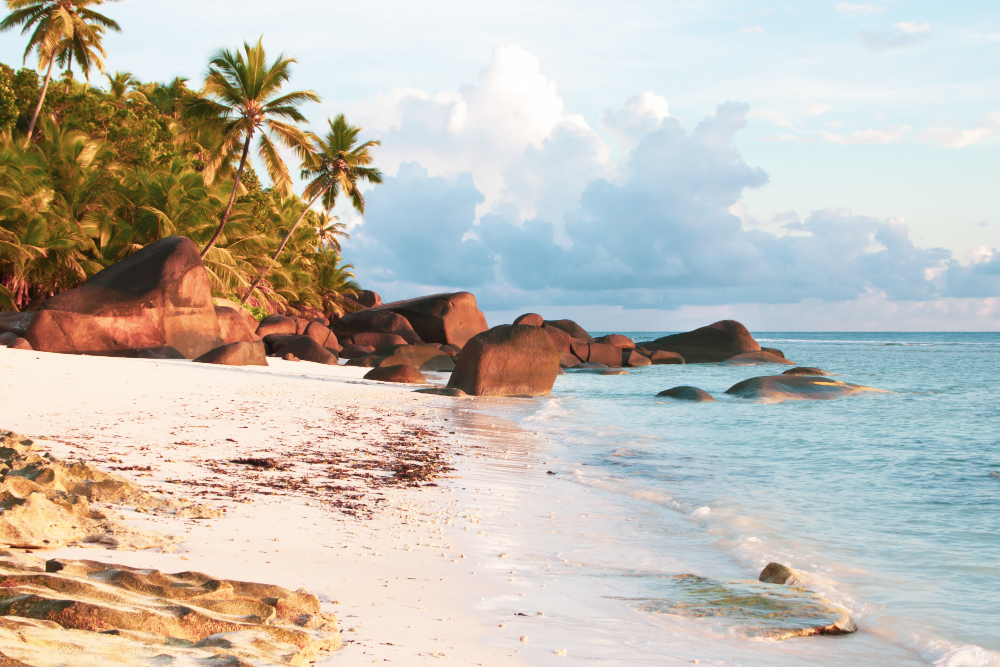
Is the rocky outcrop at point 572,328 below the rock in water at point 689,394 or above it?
above

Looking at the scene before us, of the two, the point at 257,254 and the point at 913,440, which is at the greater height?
the point at 257,254

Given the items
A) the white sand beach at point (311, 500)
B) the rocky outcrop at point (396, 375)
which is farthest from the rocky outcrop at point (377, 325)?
the white sand beach at point (311, 500)

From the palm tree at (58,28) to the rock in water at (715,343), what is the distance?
90.3 ft

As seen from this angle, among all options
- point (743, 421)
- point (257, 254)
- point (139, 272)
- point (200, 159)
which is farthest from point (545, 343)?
point (200, 159)

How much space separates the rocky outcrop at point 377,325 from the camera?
27.9 m

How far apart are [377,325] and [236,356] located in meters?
13.6

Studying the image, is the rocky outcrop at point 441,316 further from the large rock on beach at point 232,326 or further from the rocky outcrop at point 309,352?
the large rock on beach at point 232,326

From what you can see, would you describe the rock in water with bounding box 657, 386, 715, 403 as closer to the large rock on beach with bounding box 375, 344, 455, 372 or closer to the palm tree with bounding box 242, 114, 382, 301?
the large rock on beach with bounding box 375, 344, 455, 372

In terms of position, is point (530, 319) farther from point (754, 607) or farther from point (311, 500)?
point (754, 607)

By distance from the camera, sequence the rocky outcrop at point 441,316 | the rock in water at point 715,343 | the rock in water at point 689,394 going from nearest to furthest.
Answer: the rock in water at point 689,394 < the rocky outcrop at point 441,316 < the rock in water at point 715,343

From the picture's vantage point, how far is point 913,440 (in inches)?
410

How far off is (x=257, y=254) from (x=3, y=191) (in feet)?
43.9

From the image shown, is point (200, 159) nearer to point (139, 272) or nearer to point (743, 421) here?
point (139, 272)

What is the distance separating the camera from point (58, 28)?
23172mm
